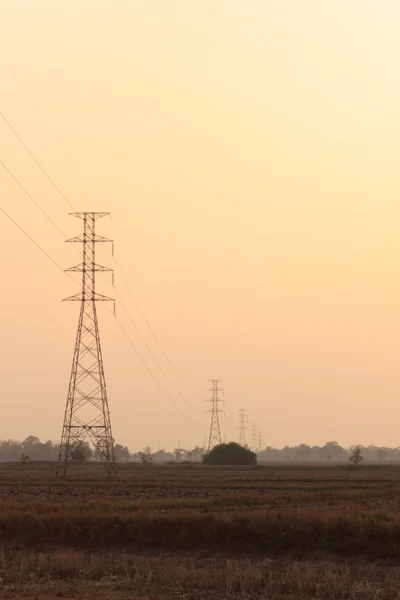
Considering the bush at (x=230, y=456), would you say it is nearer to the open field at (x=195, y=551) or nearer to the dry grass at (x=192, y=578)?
the open field at (x=195, y=551)

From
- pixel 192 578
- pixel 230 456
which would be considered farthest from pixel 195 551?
pixel 230 456

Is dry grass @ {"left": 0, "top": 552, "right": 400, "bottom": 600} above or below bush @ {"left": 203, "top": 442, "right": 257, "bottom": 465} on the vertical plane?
below

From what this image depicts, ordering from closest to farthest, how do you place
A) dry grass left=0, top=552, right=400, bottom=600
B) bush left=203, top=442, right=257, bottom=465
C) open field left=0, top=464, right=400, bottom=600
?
dry grass left=0, top=552, right=400, bottom=600, open field left=0, top=464, right=400, bottom=600, bush left=203, top=442, right=257, bottom=465

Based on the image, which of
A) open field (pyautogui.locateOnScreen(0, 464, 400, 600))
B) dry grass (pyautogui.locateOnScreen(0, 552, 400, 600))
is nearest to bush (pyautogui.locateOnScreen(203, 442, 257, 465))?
open field (pyautogui.locateOnScreen(0, 464, 400, 600))

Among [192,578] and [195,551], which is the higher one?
[195,551]

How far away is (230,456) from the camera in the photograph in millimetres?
189000

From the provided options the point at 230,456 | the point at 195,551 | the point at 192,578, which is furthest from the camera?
the point at 230,456

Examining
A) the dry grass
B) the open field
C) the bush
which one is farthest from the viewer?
the bush

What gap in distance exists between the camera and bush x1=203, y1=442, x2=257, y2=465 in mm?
188000

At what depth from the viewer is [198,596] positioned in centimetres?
2994

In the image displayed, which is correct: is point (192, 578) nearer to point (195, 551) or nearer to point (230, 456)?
point (195, 551)

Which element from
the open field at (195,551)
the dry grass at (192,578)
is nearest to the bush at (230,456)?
the open field at (195,551)

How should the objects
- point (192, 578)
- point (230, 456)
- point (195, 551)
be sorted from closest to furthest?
1. point (192, 578)
2. point (195, 551)
3. point (230, 456)

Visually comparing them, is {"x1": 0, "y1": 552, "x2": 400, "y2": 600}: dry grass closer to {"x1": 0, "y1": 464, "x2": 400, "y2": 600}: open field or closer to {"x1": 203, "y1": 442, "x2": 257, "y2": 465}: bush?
{"x1": 0, "y1": 464, "x2": 400, "y2": 600}: open field
